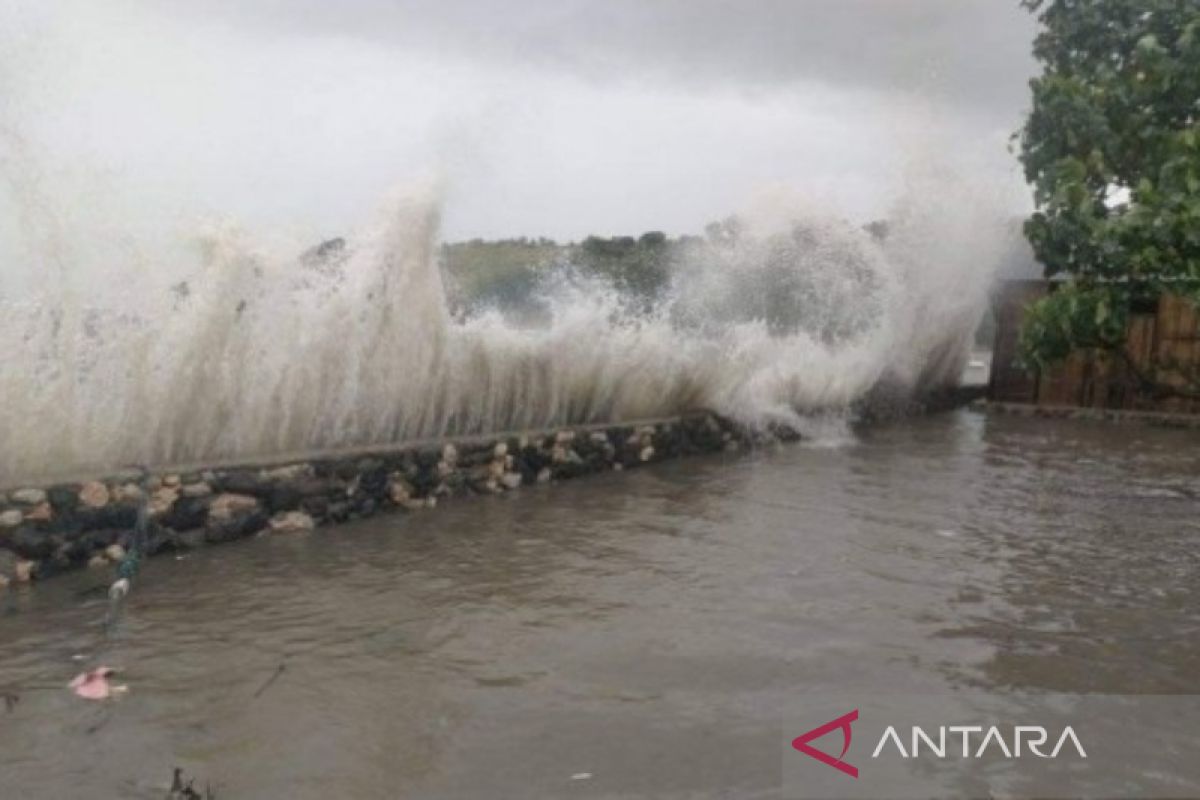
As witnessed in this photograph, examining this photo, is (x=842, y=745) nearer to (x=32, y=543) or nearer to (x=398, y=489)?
(x=32, y=543)

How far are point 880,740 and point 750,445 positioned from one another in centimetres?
765

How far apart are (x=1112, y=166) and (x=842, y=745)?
10.6m

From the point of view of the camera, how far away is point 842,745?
326 cm

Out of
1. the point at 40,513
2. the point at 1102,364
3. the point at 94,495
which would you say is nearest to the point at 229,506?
the point at 94,495

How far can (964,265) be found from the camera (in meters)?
15.3

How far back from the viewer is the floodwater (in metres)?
3.24

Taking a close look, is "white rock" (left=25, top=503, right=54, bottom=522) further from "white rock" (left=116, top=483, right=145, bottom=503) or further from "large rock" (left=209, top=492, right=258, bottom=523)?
"large rock" (left=209, top=492, right=258, bottom=523)

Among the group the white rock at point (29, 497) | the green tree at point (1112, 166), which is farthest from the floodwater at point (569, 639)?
the green tree at point (1112, 166)

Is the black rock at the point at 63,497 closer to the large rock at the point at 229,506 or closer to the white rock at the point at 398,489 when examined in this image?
the large rock at the point at 229,506

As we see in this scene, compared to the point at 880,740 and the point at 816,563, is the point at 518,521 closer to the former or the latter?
the point at 816,563

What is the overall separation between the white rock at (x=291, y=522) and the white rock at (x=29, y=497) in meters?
1.41

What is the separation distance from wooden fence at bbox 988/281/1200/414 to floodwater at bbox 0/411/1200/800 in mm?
7098

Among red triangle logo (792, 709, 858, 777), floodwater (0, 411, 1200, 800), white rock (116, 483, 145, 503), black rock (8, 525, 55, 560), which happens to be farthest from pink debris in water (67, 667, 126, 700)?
red triangle logo (792, 709, 858, 777)

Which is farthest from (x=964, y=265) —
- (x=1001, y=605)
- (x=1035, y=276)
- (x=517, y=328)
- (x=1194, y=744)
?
(x=1194, y=744)
